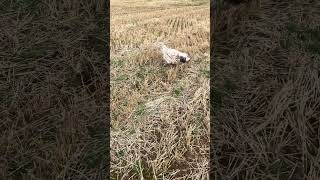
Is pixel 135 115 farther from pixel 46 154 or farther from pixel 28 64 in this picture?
pixel 28 64

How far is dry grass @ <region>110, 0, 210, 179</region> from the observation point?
2627 millimetres

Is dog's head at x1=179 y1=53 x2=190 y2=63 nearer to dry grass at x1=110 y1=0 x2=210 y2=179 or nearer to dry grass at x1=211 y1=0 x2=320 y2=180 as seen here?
dry grass at x1=110 y1=0 x2=210 y2=179

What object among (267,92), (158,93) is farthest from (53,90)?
(267,92)

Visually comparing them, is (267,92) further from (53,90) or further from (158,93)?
(53,90)

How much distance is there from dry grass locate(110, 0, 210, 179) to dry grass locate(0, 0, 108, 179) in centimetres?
12

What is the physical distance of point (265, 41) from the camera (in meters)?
3.28

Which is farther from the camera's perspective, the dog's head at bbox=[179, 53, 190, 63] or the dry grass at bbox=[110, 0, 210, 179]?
the dog's head at bbox=[179, 53, 190, 63]

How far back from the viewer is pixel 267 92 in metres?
2.92

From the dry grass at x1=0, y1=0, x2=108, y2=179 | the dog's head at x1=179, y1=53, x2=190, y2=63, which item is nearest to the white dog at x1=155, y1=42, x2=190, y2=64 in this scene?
the dog's head at x1=179, y1=53, x2=190, y2=63

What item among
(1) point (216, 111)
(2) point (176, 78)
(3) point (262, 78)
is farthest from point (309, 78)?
Answer: (2) point (176, 78)

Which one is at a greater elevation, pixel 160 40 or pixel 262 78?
pixel 160 40

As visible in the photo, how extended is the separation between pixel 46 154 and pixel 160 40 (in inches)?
51.8

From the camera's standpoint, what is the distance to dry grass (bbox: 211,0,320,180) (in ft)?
8.54

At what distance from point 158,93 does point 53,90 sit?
71 cm
